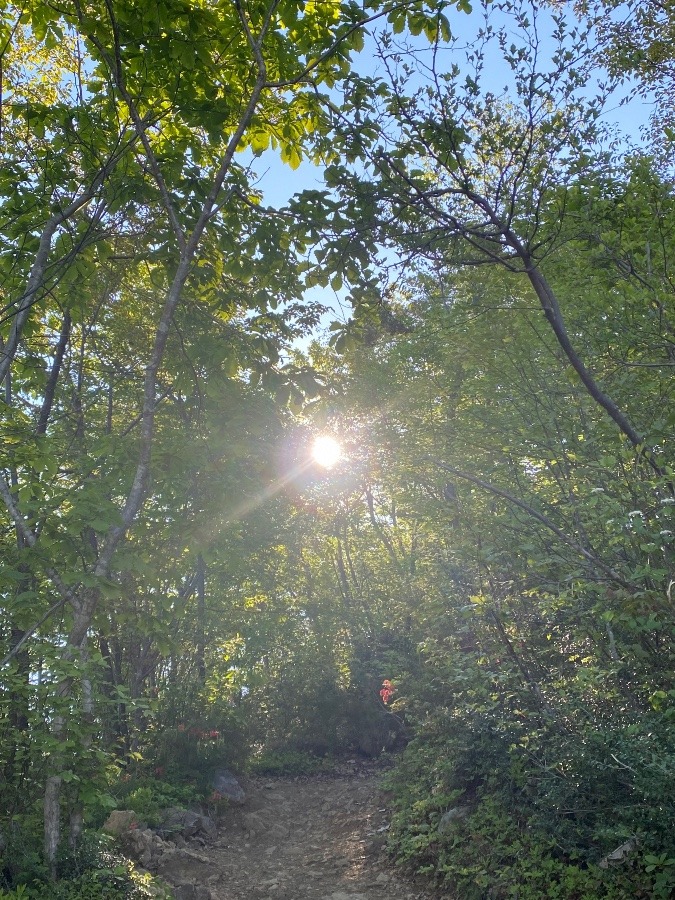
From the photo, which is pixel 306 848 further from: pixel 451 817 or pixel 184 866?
pixel 451 817

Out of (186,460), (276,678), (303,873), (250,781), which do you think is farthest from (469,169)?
(276,678)

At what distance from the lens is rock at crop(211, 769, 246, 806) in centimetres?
1071

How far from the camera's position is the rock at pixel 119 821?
296 inches

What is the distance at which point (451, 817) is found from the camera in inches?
274

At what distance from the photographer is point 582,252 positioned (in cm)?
594

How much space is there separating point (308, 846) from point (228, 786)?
2.49 metres

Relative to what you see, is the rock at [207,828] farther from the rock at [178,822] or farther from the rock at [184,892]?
the rock at [184,892]

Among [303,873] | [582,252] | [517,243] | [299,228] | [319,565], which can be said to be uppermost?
[319,565]

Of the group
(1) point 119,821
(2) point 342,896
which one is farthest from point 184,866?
(2) point 342,896

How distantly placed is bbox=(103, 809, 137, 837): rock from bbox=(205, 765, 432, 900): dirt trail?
111 cm

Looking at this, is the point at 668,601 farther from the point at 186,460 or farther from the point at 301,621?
the point at 301,621

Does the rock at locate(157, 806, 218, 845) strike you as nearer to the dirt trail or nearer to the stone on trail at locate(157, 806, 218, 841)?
the stone on trail at locate(157, 806, 218, 841)

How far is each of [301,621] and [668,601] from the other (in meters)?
15.0

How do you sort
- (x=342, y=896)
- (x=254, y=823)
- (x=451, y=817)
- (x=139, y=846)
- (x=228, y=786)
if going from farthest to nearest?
(x=228, y=786) → (x=254, y=823) → (x=139, y=846) → (x=451, y=817) → (x=342, y=896)
